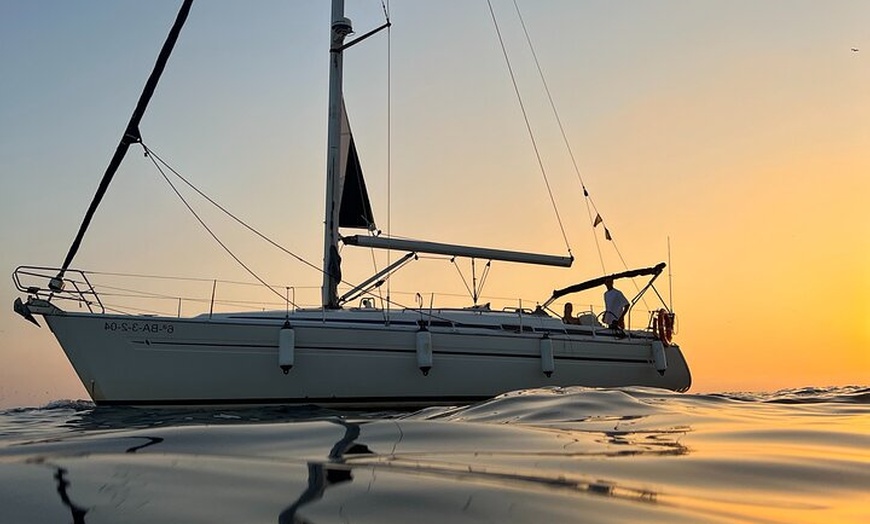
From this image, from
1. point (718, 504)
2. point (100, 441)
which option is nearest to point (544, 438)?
point (718, 504)

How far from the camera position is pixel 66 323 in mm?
10578

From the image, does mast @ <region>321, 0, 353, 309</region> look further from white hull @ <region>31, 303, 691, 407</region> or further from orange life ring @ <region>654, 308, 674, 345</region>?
orange life ring @ <region>654, 308, 674, 345</region>

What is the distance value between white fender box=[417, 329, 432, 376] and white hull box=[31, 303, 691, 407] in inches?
4.7

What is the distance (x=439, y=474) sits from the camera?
5.22 feet

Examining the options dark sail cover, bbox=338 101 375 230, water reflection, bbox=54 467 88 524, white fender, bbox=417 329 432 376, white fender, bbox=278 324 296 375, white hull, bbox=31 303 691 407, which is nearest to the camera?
water reflection, bbox=54 467 88 524

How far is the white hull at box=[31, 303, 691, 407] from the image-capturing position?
10.7 m

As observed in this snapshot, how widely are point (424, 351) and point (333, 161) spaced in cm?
409

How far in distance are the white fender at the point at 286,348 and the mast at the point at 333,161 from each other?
164 centimetres

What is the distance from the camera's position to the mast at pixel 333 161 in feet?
42.9

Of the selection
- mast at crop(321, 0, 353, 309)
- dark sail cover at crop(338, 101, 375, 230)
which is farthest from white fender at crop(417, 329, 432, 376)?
dark sail cover at crop(338, 101, 375, 230)

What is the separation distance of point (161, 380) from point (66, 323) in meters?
1.60

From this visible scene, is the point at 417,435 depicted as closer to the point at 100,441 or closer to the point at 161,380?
the point at 100,441

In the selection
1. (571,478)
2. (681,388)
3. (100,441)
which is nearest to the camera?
(571,478)

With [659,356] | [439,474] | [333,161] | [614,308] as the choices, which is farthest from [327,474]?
[659,356]
